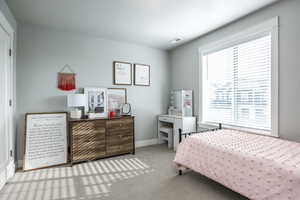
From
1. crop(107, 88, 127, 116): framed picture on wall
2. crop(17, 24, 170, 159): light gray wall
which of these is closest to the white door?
crop(17, 24, 170, 159): light gray wall

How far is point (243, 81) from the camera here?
9.51 ft

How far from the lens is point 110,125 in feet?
10.8

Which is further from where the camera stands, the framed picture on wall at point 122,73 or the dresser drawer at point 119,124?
the framed picture on wall at point 122,73

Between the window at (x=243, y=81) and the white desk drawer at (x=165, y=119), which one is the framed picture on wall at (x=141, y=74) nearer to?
the white desk drawer at (x=165, y=119)

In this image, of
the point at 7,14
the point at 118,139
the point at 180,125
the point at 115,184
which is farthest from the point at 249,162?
the point at 7,14

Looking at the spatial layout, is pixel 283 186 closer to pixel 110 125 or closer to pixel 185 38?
pixel 110 125

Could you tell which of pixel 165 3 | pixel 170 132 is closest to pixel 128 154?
pixel 170 132

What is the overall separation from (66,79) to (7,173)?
1812 millimetres

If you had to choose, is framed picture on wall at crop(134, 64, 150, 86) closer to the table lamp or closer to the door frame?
the table lamp

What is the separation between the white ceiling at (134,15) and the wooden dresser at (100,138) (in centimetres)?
185

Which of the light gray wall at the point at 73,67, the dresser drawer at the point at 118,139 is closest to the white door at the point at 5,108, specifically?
the light gray wall at the point at 73,67

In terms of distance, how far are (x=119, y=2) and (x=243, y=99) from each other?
2692 mm

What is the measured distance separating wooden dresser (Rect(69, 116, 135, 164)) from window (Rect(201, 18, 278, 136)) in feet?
5.98

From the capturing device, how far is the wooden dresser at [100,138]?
2918 mm
